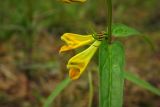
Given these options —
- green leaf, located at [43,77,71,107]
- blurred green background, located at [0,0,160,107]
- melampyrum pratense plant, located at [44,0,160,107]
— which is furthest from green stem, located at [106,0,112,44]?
blurred green background, located at [0,0,160,107]

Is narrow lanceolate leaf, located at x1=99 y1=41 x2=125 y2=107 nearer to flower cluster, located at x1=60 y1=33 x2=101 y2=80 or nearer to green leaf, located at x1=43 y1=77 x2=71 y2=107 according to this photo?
flower cluster, located at x1=60 y1=33 x2=101 y2=80

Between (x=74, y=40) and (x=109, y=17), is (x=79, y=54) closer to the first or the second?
(x=74, y=40)

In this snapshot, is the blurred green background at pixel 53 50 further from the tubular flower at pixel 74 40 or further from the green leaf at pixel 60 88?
the tubular flower at pixel 74 40

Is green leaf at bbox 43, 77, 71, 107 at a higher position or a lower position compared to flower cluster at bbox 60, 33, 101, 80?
lower

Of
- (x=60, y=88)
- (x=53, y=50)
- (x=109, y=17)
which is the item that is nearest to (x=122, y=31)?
(x=109, y=17)

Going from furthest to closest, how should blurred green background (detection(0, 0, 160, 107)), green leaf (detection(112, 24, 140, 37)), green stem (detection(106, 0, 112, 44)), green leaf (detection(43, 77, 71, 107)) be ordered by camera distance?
blurred green background (detection(0, 0, 160, 107)) < green leaf (detection(43, 77, 71, 107)) < green leaf (detection(112, 24, 140, 37)) < green stem (detection(106, 0, 112, 44))

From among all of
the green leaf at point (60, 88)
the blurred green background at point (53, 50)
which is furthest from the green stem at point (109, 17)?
the blurred green background at point (53, 50)
